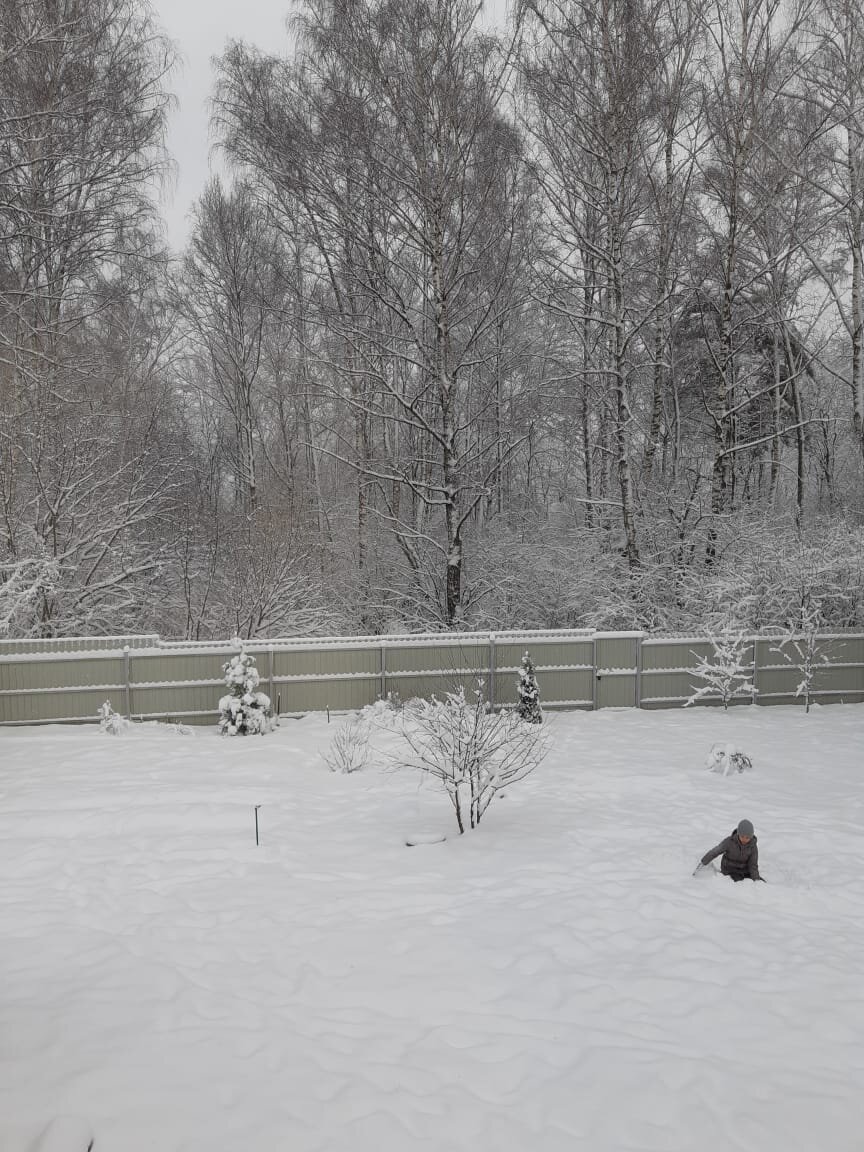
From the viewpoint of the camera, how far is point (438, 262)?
14.8 metres

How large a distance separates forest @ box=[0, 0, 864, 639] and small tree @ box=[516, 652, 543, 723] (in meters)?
3.07

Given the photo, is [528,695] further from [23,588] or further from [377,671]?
[23,588]

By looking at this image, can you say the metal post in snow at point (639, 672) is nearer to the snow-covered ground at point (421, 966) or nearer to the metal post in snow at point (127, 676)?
the snow-covered ground at point (421, 966)

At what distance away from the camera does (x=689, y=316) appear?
21953mm

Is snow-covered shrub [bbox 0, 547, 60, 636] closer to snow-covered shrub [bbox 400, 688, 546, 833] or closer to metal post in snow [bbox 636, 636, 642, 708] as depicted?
snow-covered shrub [bbox 400, 688, 546, 833]

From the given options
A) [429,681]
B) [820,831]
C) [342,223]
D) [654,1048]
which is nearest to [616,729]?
[429,681]

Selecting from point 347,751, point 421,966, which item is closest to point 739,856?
point 421,966

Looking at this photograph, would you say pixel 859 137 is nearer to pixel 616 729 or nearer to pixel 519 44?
pixel 519 44

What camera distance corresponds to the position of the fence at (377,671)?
38.7ft

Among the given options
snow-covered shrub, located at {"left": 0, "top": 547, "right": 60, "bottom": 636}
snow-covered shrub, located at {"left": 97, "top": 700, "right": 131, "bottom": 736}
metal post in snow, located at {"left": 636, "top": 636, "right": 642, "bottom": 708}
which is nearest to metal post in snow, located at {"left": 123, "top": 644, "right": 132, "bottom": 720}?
snow-covered shrub, located at {"left": 97, "top": 700, "right": 131, "bottom": 736}

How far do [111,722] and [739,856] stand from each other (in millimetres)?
9032

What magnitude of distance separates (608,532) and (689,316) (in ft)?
28.0

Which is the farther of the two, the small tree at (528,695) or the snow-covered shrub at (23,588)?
the snow-covered shrub at (23,588)

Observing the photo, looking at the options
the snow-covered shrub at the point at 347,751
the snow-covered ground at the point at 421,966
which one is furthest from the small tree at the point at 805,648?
the snow-covered shrub at the point at 347,751
